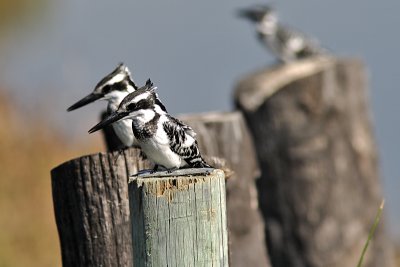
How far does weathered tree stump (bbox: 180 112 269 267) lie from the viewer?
22.8 ft

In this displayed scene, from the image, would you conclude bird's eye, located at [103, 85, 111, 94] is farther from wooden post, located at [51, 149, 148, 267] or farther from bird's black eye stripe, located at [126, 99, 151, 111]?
bird's black eye stripe, located at [126, 99, 151, 111]

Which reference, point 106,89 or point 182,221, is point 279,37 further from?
point 182,221

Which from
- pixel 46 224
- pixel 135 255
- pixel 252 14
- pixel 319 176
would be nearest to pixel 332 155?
pixel 319 176

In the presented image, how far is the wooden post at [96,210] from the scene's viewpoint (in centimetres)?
495

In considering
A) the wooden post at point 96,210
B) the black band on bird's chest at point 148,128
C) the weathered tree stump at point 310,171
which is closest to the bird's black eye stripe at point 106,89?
the wooden post at point 96,210

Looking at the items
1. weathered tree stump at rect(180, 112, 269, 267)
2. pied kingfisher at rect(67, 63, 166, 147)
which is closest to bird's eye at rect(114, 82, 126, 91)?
pied kingfisher at rect(67, 63, 166, 147)

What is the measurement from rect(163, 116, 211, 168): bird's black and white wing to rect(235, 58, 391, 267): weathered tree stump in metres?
3.80

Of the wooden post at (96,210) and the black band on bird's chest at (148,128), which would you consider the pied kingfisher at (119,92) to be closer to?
the wooden post at (96,210)

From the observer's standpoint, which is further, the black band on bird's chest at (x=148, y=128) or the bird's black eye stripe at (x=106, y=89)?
the bird's black eye stripe at (x=106, y=89)

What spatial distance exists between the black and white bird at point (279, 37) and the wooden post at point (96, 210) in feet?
20.7

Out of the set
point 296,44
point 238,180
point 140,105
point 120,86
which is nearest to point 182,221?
point 140,105

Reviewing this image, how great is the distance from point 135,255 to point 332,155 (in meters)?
5.09

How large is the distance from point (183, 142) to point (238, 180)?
226cm

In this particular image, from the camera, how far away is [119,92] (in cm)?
616
